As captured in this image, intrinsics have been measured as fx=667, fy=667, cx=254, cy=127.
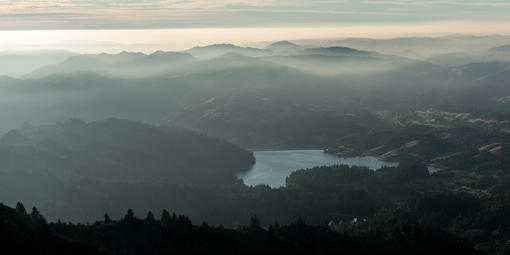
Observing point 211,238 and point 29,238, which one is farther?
point 211,238

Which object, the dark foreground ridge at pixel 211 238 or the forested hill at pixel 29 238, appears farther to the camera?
the dark foreground ridge at pixel 211 238

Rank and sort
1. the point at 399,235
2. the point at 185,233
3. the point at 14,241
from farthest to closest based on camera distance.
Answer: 1. the point at 399,235
2. the point at 185,233
3. the point at 14,241

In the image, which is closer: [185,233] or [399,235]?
[185,233]

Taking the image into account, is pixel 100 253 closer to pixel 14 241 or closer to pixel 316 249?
pixel 14 241

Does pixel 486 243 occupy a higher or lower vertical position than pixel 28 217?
lower

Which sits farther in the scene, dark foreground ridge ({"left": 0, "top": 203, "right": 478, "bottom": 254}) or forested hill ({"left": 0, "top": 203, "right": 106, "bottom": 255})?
dark foreground ridge ({"left": 0, "top": 203, "right": 478, "bottom": 254})

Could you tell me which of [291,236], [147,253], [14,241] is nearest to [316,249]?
[291,236]

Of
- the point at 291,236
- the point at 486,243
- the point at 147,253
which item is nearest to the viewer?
the point at 147,253

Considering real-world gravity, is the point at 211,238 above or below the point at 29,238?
below

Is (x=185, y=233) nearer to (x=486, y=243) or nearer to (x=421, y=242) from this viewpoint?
(x=421, y=242)
